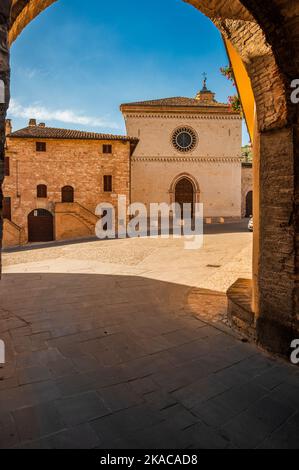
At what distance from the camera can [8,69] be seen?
1.60 metres

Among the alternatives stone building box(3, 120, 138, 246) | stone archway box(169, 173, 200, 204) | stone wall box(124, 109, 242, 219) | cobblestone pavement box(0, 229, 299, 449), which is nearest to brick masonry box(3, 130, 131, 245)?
stone building box(3, 120, 138, 246)

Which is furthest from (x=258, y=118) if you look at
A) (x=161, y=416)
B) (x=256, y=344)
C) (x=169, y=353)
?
(x=161, y=416)

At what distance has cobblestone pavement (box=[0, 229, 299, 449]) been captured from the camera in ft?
7.18

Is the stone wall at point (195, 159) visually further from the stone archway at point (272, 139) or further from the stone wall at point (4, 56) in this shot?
the stone wall at point (4, 56)

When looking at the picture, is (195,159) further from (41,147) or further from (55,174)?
(41,147)

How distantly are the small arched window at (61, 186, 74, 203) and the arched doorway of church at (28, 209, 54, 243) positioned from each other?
1.75 meters

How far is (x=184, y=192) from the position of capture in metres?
28.5

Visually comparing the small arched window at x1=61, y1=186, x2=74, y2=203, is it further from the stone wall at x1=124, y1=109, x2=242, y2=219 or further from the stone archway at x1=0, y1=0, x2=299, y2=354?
the stone archway at x1=0, y1=0, x2=299, y2=354

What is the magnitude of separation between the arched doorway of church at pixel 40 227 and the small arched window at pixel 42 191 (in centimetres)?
150

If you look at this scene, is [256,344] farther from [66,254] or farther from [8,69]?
[66,254]

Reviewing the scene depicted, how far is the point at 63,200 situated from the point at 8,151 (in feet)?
17.7

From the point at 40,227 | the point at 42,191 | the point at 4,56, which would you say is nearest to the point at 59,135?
the point at 42,191

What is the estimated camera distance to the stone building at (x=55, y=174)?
23.0 meters

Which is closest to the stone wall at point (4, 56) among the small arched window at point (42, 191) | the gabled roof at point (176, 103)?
the small arched window at point (42, 191)
